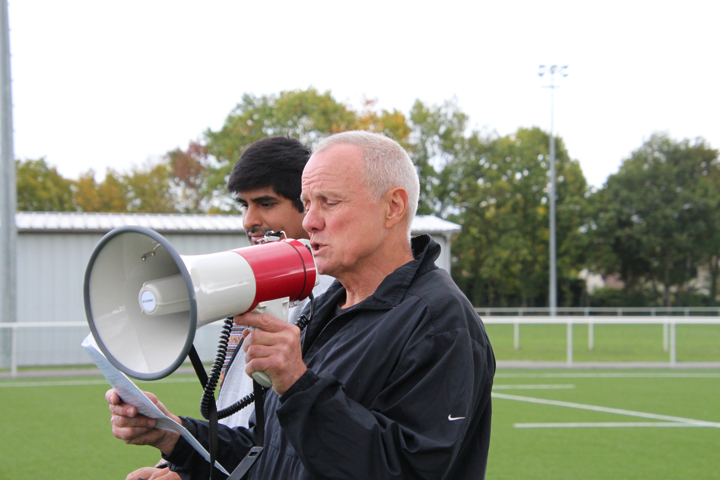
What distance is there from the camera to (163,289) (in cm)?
156

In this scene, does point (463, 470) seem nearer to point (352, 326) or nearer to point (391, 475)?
point (391, 475)

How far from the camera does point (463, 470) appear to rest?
1.73 meters

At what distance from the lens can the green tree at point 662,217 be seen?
41.4 meters

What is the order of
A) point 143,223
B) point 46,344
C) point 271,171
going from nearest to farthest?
point 271,171, point 46,344, point 143,223

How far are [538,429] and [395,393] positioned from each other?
6.20m

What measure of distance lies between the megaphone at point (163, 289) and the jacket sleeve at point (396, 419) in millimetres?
261

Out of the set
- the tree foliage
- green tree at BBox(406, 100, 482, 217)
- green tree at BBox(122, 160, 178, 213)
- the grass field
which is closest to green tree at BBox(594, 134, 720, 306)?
the tree foliage

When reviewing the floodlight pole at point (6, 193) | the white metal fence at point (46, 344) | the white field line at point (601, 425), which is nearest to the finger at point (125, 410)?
the white field line at point (601, 425)

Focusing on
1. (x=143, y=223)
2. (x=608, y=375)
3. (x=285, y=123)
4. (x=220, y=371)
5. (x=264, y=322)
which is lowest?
(x=608, y=375)

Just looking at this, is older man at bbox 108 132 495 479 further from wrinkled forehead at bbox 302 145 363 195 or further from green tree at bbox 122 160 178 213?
green tree at bbox 122 160 178 213

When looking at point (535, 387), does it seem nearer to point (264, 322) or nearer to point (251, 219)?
point (251, 219)

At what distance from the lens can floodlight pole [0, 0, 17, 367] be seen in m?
11.3

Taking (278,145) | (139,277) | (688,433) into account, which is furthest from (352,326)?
(688,433)

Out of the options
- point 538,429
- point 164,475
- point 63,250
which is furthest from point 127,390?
point 63,250
